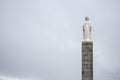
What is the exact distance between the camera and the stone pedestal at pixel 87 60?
24381 millimetres

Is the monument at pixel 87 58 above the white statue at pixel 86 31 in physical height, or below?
below

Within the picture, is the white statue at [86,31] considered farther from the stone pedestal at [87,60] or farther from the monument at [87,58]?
the stone pedestal at [87,60]

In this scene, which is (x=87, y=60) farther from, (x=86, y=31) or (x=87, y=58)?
(x=86, y=31)

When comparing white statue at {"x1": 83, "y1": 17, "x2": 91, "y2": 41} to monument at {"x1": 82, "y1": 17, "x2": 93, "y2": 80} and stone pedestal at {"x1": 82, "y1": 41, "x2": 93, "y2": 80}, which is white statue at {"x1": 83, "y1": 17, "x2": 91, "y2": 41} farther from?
stone pedestal at {"x1": 82, "y1": 41, "x2": 93, "y2": 80}

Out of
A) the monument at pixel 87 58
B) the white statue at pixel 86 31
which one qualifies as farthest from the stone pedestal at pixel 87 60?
the white statue at pixel 86 31

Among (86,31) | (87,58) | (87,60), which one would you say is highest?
(86,31)

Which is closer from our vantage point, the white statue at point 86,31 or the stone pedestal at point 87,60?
the stone pedestal at point 87,60

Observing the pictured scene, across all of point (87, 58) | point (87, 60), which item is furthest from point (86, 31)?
point (87, 60)

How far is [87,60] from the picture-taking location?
2466cm

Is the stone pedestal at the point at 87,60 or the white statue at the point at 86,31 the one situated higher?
the white statue at the point at 86,31

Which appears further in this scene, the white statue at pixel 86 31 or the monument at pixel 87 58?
the white statue at pixel 86 31

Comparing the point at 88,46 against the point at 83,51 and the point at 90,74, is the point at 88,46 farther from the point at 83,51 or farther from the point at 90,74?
the point at 90,74

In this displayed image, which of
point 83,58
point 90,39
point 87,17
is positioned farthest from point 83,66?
point 87,17

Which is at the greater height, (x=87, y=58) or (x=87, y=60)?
(x=87, y=58)
